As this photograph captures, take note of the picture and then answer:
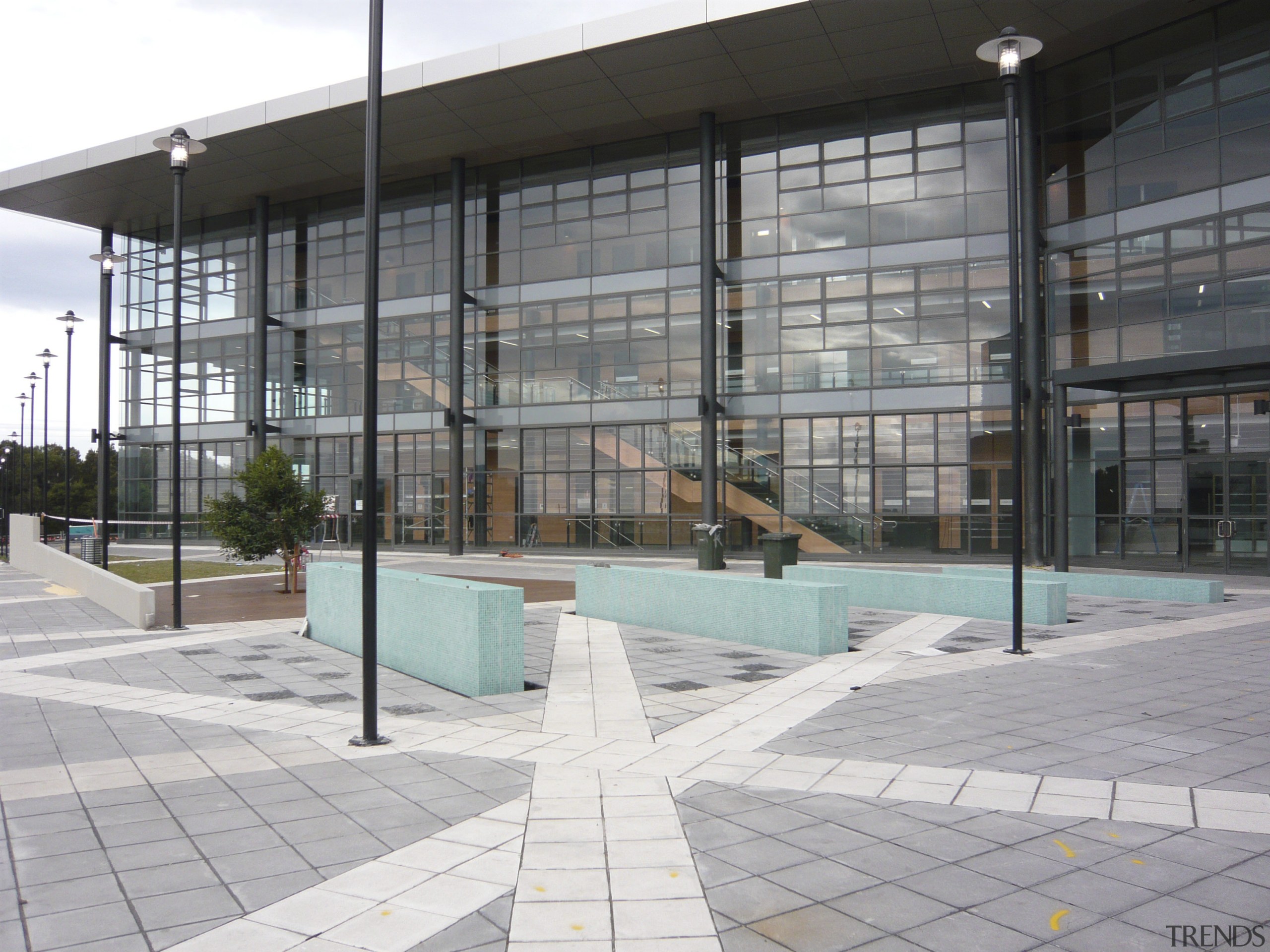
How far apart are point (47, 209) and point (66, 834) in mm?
38595

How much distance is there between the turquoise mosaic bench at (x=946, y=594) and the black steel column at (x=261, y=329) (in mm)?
24131

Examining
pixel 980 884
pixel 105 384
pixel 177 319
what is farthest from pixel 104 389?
pixel 980 884

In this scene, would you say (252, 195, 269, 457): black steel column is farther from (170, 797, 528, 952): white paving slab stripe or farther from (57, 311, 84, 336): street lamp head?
(170, 797, 528, 952): white paving slab stripe

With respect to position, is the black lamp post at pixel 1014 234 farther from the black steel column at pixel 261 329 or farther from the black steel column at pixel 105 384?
the black steel column at pixel 105 384

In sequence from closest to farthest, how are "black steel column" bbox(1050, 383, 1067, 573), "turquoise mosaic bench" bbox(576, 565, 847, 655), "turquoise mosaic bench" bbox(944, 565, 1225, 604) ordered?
"turquoise mosaic bench" bbox(576, 565, 847, 655), "turquoise mosaic bench" bbox(944, 565, 1225, 604), "black steel column" bbox(1050, 383, 1067, 573)

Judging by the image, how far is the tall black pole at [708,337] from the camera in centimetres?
2581

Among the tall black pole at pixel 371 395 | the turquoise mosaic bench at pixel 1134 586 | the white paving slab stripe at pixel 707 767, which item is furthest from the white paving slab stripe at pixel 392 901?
the turquoise mosaic bench at pixel 1134 586

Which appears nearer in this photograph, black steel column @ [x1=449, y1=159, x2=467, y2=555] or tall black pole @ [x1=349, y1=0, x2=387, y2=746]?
tall black pole @ [x1=349, y1=0, x2=387, y2=746]

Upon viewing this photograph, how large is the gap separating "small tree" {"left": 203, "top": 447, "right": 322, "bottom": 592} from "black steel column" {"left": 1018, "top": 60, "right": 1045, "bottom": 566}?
16786 mm

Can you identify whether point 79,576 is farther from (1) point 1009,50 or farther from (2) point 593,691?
(1) point 1009,50

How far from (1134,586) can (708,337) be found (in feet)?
43.2

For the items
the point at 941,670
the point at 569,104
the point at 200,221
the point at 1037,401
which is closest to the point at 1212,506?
the point at 1037,401

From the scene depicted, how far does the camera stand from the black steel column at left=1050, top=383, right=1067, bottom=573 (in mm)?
20031

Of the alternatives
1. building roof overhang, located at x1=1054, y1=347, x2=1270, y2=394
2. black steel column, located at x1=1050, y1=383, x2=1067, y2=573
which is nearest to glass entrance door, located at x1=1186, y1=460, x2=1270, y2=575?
building roof overhang, located at x1=1054, y1=347, x2=1270, y2=394
